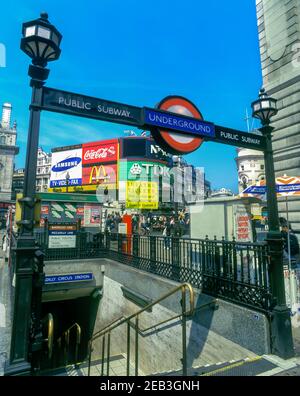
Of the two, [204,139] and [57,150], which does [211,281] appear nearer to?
[204,139]

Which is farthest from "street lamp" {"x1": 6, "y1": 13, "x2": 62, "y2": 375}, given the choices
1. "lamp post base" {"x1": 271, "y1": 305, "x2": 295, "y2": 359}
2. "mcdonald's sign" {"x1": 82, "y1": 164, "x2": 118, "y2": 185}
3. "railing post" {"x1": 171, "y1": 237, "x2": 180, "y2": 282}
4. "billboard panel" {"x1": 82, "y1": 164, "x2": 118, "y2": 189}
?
"mcdonald's sign" {"x1": 82, "y1": 164, "x2": 118, "y2": 185}

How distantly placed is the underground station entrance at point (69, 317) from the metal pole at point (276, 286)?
9749 mm

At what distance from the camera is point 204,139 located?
5.13 m

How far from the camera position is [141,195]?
1857 inches

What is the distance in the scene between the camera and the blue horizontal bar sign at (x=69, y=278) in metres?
12.1

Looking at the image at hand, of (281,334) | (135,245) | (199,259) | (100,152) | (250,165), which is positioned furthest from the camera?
(250,165)

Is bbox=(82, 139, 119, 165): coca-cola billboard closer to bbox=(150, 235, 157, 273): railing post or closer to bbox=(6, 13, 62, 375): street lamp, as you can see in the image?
bbox=(150, 235, 157, 273): railing post

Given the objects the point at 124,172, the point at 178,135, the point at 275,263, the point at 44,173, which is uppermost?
the point at 44,173

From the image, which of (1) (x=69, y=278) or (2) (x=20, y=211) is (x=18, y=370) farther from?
(1) (x=69, y=278)

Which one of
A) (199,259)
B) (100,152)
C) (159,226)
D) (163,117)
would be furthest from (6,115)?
(163,117)

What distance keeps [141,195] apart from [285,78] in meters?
36.3

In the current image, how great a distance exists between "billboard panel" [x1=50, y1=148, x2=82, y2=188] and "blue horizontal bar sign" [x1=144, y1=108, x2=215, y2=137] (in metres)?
50.4
